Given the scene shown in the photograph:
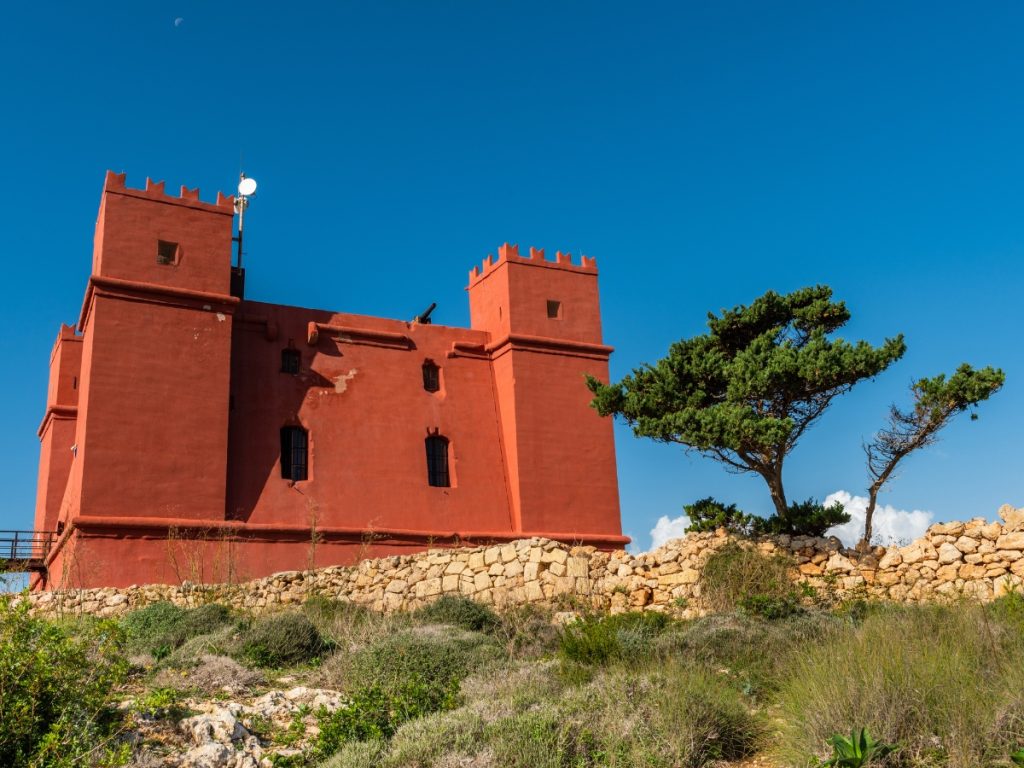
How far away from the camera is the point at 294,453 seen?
77.1 ft

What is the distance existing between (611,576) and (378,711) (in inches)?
363

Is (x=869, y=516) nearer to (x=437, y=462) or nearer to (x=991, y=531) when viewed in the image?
(x=991, y=531)

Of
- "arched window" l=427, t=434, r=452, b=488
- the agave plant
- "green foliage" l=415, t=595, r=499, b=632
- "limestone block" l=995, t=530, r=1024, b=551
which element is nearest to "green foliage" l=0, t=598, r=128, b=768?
the agave plant

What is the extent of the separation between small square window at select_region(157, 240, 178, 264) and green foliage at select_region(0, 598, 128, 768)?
15879 millimetres

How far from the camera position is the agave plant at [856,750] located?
258 inches

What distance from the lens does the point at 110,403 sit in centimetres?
2098

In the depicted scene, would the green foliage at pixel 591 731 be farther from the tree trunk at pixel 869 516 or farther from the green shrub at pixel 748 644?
the tree trunk at pixel 869 516

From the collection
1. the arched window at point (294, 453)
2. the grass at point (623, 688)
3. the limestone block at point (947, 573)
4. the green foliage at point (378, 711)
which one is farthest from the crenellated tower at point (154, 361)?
the limestone block at point (947, 573)

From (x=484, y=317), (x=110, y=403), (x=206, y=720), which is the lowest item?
(x=206, y=720)

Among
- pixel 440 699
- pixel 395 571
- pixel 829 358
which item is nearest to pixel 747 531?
pixel 829 358

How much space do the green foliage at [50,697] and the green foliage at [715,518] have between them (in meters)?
12.8

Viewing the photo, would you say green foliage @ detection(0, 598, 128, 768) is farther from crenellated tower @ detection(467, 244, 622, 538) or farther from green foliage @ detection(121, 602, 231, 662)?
crenellated tower @ detection(467, 244, 622, 538)

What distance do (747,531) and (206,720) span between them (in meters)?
12.4

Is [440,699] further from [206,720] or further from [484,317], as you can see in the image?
[484,317]
